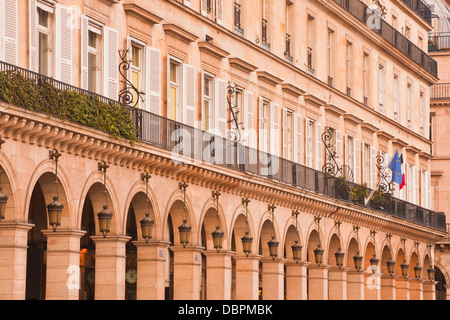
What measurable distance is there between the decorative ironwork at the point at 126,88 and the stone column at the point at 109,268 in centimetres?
371

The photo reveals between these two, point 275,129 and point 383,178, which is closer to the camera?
point 275,129

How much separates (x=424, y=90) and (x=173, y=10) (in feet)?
104

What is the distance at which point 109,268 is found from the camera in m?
33.5

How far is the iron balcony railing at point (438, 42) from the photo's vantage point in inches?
3049

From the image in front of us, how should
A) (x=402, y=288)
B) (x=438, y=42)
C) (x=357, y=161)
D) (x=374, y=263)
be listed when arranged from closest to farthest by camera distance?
(x=374, y=263) → (x=357, y=161) → (x=402, y=288) → (x=438, y=42)

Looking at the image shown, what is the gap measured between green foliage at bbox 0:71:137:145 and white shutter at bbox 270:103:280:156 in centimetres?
1232

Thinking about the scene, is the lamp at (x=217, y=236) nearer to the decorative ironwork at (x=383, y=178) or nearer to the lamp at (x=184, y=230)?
the lamp at (x=184, y=230)

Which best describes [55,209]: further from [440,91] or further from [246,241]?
[440,91]

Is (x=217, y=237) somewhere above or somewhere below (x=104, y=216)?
above

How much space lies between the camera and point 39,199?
36.4 metres

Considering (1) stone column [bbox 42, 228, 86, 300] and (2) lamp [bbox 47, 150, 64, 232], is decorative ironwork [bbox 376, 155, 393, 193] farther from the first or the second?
(2) lamp [bbox 47, 150, 64, 232]

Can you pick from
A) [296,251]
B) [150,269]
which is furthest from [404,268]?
[150,269]

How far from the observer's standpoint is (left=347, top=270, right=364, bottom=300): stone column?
175 feet

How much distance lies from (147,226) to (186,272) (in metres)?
3.59
